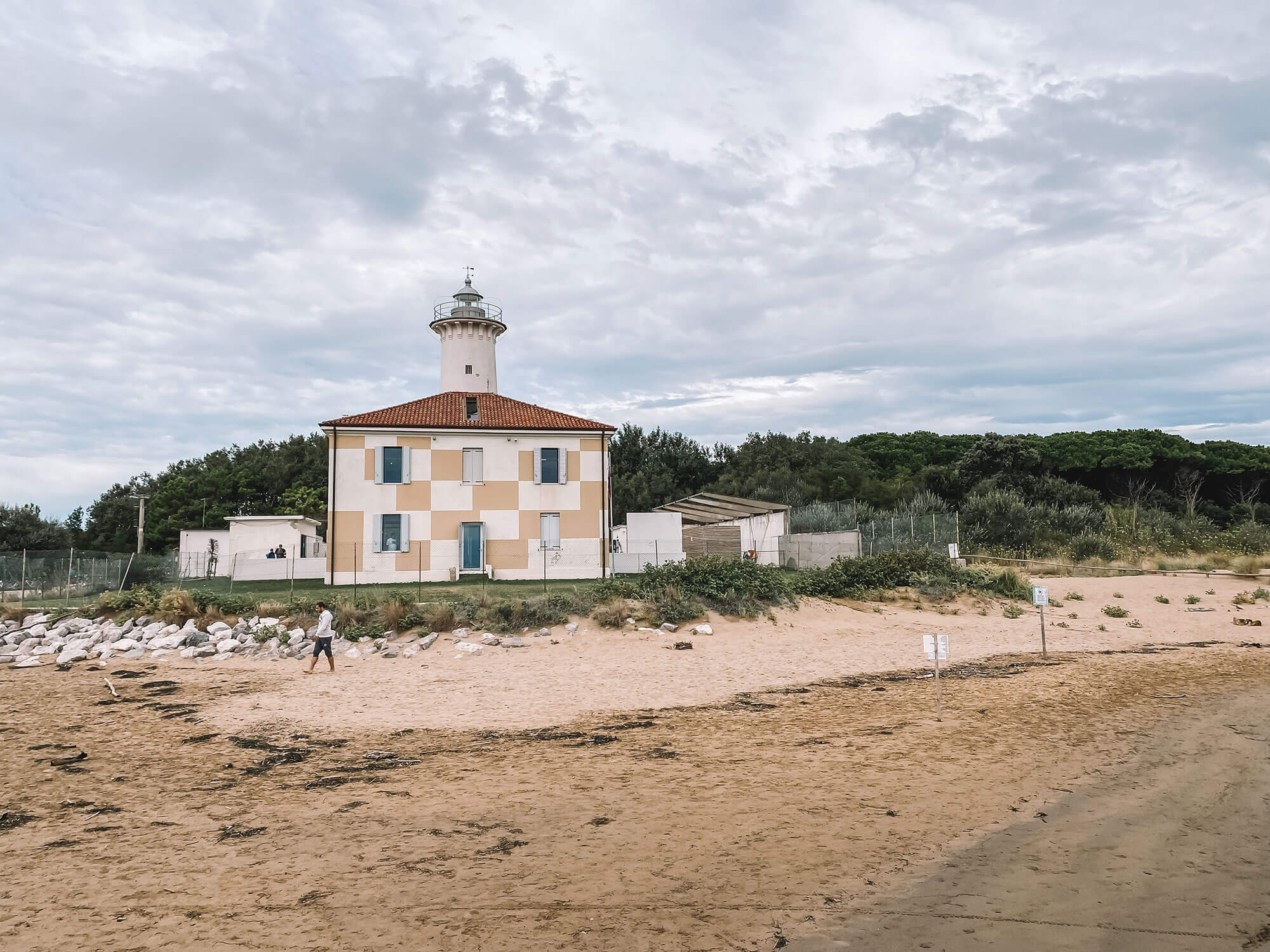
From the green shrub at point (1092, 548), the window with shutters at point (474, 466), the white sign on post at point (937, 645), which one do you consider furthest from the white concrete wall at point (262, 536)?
the green shrub at point (1092, 548)

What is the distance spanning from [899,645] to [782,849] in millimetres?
12325

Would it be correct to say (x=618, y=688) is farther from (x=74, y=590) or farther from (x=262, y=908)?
(x=74, y=590)

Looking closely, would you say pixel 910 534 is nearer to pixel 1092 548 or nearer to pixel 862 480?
pixel 1092 548

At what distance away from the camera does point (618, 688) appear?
13484 mm

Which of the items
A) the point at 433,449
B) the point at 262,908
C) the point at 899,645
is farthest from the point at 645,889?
the point at 433,449

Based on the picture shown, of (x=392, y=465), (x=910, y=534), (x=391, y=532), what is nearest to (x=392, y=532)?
(x=391, y=532)

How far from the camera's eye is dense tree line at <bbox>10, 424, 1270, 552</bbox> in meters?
46.4

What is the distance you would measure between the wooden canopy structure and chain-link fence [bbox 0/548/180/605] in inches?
746

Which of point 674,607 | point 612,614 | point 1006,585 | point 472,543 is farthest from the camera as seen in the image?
point 472,543

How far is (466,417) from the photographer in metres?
28.3

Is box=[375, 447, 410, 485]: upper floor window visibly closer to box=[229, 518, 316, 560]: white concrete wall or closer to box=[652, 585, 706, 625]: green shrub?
box=[229, 518, 316, 560]: white concrete wall

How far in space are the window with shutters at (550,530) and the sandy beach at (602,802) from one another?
12.7 metres

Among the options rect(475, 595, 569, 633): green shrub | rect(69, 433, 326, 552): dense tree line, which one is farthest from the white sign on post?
rect(69, 433, 326, 552): dense tree line

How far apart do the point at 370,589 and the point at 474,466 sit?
5.79 metres
